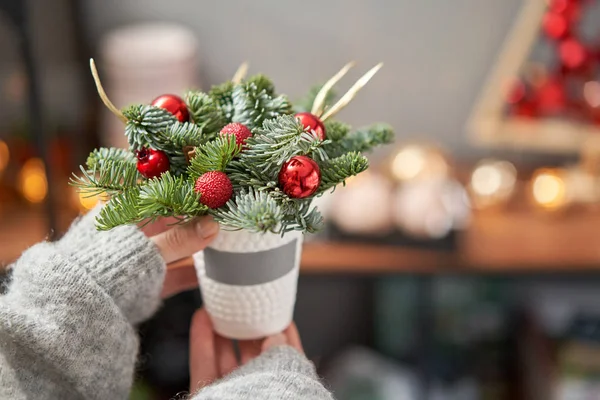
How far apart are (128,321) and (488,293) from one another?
3.89 ft

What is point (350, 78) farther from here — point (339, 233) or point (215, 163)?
point (215, 163)

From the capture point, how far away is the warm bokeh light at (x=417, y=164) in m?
1.40

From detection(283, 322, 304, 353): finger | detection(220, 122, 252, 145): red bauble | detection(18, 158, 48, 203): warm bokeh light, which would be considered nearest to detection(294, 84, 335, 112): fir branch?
detection(220, 122, 252, 145): red bauble

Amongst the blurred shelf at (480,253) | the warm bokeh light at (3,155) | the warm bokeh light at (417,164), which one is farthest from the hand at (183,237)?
the warm bokeh light at (3,155)

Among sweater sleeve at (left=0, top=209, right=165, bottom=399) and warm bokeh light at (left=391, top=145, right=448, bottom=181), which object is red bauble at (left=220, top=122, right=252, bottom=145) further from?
warm bokeh light at (left=391, top=145, right=448, bottom=181)

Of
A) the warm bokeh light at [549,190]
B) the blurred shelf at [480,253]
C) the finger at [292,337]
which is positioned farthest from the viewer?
the warm bokeh light at [549,190]

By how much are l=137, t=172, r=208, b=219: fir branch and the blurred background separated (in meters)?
0.78

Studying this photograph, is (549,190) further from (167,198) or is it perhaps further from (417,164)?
(167,198)

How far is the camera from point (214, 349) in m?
0.75

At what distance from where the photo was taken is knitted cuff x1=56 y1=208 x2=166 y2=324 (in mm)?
613

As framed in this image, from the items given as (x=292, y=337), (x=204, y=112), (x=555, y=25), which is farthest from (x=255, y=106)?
(x=555, y=25)

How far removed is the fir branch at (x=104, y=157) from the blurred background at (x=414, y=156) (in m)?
0.73

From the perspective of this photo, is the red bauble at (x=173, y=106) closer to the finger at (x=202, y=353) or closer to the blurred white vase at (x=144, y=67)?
the finger at (x=202, y=353)

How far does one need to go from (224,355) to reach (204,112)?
11.0 inches
